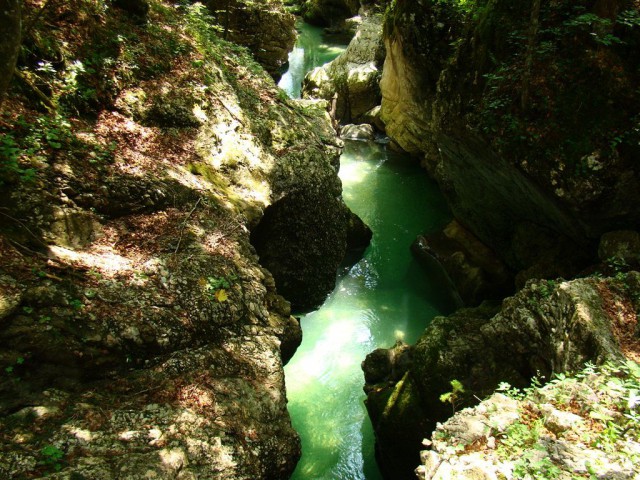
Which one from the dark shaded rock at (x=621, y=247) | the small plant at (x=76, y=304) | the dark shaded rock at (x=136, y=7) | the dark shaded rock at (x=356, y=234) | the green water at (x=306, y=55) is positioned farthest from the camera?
the green water at (x=306, y=55)

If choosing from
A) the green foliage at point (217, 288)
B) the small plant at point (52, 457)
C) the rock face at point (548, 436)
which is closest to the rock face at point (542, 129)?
the rock face at point (548, 436)

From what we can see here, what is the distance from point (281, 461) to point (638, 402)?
4.03 m

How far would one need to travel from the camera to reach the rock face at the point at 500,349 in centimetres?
550

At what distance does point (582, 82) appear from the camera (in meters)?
7.14

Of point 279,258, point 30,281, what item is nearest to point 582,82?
point 279,258

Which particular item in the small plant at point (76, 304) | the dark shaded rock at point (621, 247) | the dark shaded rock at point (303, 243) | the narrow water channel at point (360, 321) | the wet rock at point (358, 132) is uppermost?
the dark shaded rock at point (621, 247)

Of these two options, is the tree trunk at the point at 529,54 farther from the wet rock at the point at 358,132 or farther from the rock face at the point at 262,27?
the rock face at the point at 262,27

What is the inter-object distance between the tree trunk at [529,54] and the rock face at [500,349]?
3568 millimetres

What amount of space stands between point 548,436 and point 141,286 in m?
4.92

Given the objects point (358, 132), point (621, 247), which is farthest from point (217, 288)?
point (358, 132)

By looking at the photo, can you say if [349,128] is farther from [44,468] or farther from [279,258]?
[44,468]

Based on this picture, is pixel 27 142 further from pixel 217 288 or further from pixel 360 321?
pixel 360 321

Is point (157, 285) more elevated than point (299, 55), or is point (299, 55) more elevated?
point (299, 55)

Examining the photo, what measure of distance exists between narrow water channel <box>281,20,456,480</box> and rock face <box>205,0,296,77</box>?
917 centimetres
